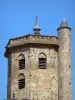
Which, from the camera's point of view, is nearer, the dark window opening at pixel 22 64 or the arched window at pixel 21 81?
the arched window at pixel 21 81

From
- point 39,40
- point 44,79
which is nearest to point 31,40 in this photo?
point 39,40

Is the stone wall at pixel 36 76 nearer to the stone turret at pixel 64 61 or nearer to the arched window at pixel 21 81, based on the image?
the arched window at pixel 21 81

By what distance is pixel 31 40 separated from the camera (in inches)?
2318

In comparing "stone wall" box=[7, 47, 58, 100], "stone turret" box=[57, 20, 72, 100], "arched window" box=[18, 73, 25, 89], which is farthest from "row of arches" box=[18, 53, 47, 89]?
"stone turret" box=[57, 20, 72, 100]

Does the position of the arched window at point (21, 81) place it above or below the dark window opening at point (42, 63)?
below

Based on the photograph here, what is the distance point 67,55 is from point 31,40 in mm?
4207

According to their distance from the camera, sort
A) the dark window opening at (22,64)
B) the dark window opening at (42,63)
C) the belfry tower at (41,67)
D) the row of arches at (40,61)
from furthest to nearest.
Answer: the dark window opening at (22,64) → the row of arches at (40,61) → the dark window opening at (42,63) → the belfry tower at (41,67)

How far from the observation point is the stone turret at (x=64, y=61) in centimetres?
5803

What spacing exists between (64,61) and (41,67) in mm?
2584

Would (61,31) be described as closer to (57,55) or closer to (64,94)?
(57,55)

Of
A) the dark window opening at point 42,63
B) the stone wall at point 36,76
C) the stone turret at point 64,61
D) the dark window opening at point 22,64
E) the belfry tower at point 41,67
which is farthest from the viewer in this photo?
the dark window opening at point 22,64

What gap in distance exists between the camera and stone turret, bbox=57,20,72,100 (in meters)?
58.0

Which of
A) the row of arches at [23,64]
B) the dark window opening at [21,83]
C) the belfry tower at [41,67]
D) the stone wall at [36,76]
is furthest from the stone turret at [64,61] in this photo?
the dark window opening at [21,83]

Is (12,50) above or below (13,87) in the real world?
above
